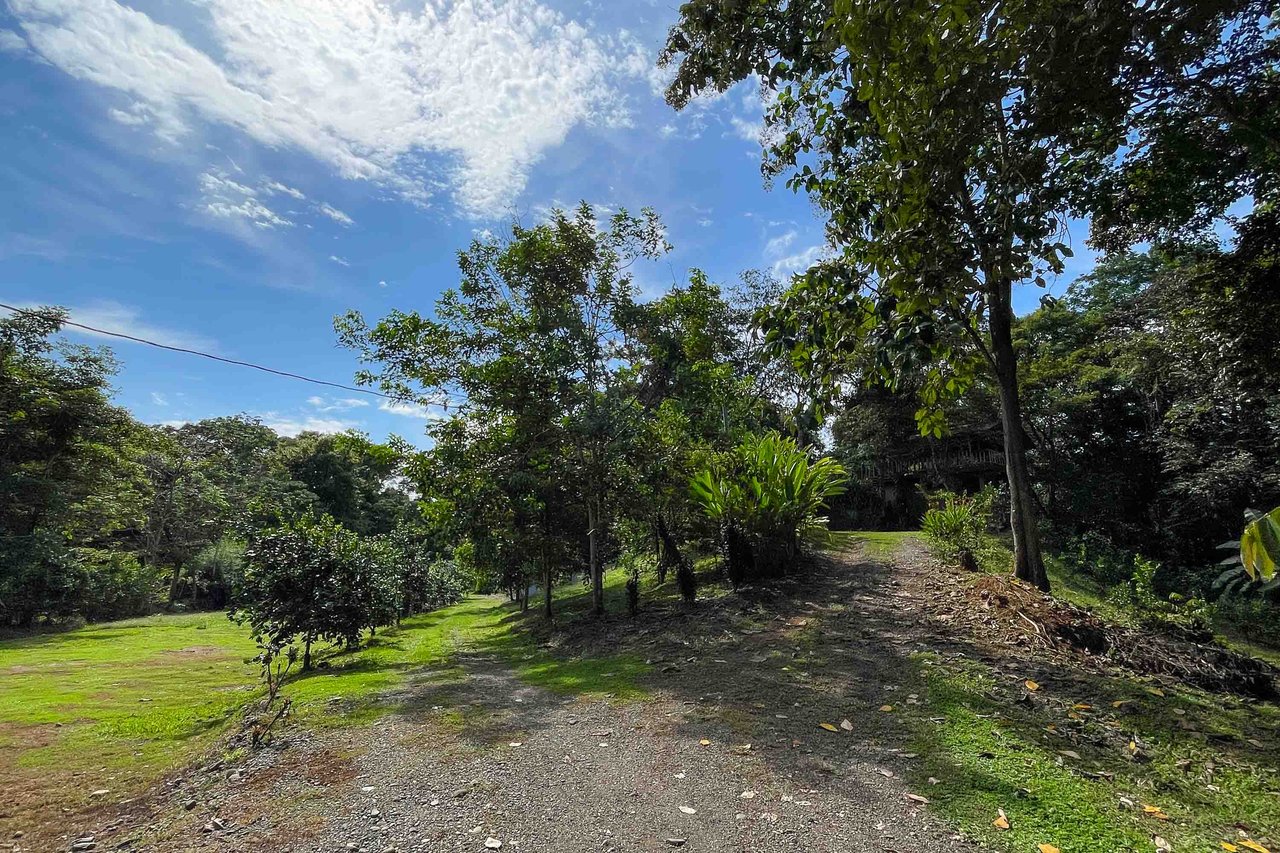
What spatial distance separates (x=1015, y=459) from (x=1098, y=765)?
15.2 feet

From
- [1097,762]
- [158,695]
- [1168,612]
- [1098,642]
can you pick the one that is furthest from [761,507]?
[158,695]

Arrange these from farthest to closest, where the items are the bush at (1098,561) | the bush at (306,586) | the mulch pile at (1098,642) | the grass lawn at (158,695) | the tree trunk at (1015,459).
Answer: the bush at (1098,561) < the bush at (306,586) < the tree trunk at (1015,459) < the mulch pile at (1098,642) < the grass lawn at (158,695)

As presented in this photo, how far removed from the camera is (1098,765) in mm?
2982

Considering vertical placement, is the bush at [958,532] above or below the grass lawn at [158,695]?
above

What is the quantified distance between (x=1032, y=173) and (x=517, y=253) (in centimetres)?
747

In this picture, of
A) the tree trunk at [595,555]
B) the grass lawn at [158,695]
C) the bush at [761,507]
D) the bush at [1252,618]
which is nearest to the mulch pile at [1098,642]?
the bush at [761,507]

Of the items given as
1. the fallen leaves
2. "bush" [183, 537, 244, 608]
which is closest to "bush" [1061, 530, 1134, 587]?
the fallen leaves

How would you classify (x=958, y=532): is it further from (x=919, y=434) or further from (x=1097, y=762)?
(x=1097, y=762)

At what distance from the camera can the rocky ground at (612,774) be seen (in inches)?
103

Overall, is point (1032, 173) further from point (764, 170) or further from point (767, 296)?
point (767, 296)

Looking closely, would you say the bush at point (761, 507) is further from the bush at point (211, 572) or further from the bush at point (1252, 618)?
the bush at point (211, 572)

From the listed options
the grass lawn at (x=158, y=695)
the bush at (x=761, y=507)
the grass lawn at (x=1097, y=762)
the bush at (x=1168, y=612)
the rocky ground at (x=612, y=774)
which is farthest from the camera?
the bush at (x=761, y=507)

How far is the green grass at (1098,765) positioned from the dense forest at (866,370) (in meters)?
1.14

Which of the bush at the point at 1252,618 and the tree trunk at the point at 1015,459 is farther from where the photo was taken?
the bush at the point at 1252,618
